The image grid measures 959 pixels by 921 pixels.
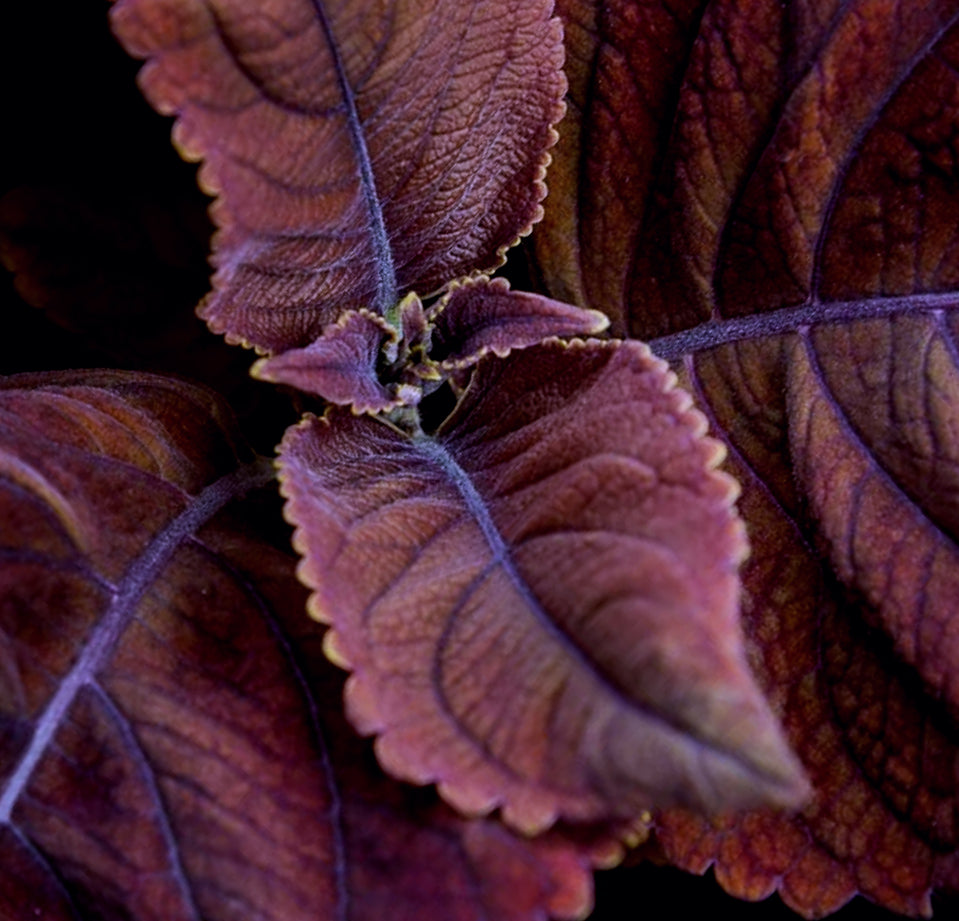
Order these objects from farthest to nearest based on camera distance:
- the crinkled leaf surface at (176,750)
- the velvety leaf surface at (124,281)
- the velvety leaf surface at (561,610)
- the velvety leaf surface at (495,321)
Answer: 1. the velvety leaf surface at (124,281)
2. the velvety leaf surface at (495,321)
3. the crinkled leaf surface at (176,750)
4. the velvety leaf surface at (561,610)

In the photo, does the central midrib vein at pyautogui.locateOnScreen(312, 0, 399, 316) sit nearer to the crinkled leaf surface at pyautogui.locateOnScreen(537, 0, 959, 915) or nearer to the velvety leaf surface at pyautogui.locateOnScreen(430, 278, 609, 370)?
the velvety leaf surface at pyautogui.locateOnScreen(430, 278, 609, 370)

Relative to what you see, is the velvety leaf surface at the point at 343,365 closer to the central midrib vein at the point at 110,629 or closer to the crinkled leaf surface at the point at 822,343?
the central midrib vein at the point at 110,629

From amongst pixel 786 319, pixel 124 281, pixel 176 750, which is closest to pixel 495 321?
pixel 786 319

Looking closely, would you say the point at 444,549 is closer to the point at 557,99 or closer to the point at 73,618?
the point at 73,618

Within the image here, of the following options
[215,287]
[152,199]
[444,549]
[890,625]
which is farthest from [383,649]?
[152,199]

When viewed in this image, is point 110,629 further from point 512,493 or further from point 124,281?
point 124,281

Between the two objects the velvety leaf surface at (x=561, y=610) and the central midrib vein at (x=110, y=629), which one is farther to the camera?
the central midrib vein at (x=110, y=629)

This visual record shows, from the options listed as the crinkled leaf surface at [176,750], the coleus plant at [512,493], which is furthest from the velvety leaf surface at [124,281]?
the crinkled leaf surface at [176,750]
